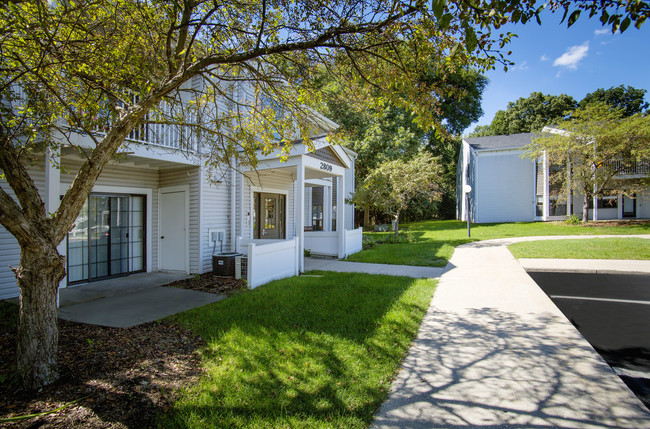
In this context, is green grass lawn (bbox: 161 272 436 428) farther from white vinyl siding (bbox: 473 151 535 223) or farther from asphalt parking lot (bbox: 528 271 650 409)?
white vinyl siding (bbox: 473 151 535 223)

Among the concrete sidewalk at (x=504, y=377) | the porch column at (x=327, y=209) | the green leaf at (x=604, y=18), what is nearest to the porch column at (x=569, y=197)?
the porch column at (x=327, y=209)

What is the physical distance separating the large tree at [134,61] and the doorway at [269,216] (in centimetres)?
481

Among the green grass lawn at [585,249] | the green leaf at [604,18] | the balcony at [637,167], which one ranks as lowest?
the green grass lawn at [585,249]

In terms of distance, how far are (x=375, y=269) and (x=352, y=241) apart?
3232 millimetres

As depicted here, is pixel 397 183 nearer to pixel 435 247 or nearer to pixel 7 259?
pixel 435 247

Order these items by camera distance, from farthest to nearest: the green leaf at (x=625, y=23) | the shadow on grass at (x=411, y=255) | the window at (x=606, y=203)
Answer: the window at (x=606, y=203) < the shadow on grass at (x=411, y=255) < the green leaf at (x=625, y=23)

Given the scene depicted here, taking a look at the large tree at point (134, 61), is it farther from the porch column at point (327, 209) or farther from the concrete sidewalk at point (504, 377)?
the porch column at point (327, 209)

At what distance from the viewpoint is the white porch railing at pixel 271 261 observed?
6.91 m

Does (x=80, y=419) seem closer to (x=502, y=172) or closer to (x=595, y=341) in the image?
(x=595, y=341)

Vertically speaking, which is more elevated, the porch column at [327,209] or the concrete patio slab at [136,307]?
the porch column at [327,209]

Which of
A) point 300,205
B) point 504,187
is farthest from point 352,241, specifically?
point 504,187

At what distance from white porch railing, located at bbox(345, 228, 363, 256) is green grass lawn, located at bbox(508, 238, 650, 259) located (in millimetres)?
5274

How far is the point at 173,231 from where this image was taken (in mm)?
8875

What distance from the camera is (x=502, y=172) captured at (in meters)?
22.9
